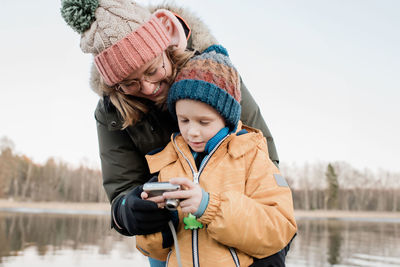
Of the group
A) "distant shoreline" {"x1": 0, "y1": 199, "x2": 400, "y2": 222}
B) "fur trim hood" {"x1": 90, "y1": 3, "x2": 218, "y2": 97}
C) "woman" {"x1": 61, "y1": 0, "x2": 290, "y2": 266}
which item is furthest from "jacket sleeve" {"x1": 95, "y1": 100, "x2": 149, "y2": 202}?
"distant shoreline" {"x1": 0, "y1": 199, "x2": 400, "y2": 222}

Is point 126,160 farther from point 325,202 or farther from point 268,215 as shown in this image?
point 325,202

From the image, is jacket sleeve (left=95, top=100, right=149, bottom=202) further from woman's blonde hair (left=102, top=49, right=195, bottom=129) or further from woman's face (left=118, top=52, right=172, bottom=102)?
woman's face (left=118, top=52, right=172, bottom=102)

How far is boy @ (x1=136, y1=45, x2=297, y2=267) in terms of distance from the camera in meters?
1.66

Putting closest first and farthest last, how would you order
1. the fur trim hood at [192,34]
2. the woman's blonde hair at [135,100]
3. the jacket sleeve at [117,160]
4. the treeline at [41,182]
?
1. the woman's blonde hair at [135,100]
2. the fur trim hood at [192,34]
3. the jacket sleeve at [117,160]
4. the treeline at [41,182]

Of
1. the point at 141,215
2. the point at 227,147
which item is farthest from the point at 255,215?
the point at 141,215

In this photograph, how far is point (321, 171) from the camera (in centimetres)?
5159

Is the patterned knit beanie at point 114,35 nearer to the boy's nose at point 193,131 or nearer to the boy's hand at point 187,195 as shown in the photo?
the boy's nose at point 193,131

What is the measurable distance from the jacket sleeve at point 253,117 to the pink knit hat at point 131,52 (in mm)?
595

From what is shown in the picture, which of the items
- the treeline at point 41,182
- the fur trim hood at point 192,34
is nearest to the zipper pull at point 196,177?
the fur trim hood at point 192,34

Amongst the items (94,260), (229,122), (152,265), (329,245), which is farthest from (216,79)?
(329,245)

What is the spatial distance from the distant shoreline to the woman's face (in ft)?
139

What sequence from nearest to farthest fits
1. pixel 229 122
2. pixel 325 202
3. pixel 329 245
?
pixel 229 122
pixel 329 245
pixel 325 202

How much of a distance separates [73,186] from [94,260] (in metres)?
36.7

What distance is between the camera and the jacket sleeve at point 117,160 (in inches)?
96.5
